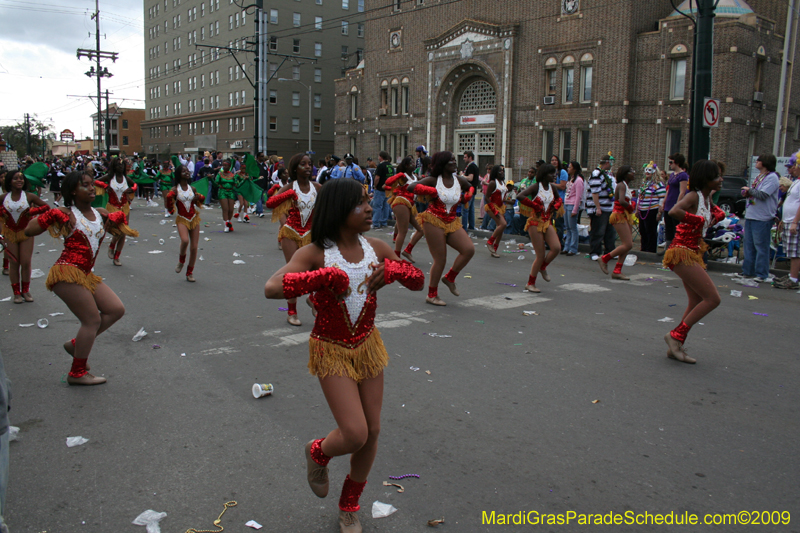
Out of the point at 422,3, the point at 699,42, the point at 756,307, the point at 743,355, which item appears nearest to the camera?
the point at 743,355

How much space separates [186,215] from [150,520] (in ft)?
24.9

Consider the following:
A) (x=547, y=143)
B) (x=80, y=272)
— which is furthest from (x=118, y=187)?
(x=547, y=143)

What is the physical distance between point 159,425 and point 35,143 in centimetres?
9490

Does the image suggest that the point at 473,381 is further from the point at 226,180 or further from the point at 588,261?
the point at 226,180

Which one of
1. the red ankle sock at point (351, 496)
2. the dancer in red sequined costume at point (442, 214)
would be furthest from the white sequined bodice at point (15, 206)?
the red ankle sock at point (351, 496)

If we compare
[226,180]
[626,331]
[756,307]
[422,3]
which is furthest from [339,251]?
[422,3]

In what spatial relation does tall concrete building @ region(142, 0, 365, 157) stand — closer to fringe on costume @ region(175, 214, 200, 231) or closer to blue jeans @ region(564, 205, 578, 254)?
blue jeans @ region(564, 205, 578, 254)

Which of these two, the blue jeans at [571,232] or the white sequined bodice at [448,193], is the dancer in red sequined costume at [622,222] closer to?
the blue jeans at [571,232]

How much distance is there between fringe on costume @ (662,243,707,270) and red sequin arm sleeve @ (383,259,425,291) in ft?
12.3

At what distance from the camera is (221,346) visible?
640 centimetres

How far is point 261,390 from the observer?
4.96 meters

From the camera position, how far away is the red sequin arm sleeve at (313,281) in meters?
2.93

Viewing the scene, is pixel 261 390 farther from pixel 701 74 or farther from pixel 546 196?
pixel 701 74

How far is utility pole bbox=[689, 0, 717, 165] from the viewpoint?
11.8 meters
